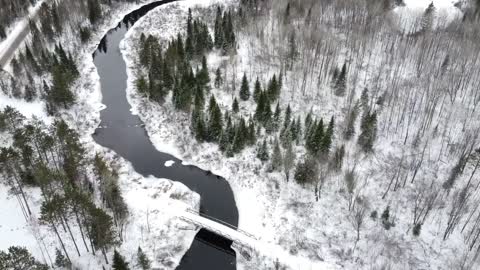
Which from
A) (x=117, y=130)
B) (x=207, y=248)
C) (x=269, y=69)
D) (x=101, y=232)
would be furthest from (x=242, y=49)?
(x=101, y=232)

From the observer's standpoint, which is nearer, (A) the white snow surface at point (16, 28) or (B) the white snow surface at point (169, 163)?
(B) the white snow surface at point (169, 163)

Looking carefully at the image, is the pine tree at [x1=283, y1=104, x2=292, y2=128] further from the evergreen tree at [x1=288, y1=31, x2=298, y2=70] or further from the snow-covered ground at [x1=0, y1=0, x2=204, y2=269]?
the snow-covered ground at [x1=0, y1=0, x2=204, y2=269]

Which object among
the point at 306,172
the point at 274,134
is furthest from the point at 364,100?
the point at 306,172

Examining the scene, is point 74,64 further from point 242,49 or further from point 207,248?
point 207,248

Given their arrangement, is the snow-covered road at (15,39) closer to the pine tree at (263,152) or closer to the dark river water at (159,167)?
the dark river water at (159,167)

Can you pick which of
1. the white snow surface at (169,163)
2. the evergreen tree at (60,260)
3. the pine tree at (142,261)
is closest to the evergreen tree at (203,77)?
the white snow surface at (169,163)

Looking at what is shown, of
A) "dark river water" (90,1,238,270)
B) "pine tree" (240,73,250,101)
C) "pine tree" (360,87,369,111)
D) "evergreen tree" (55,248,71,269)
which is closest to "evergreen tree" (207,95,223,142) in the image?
"dark river water" (90,1,238,270)
